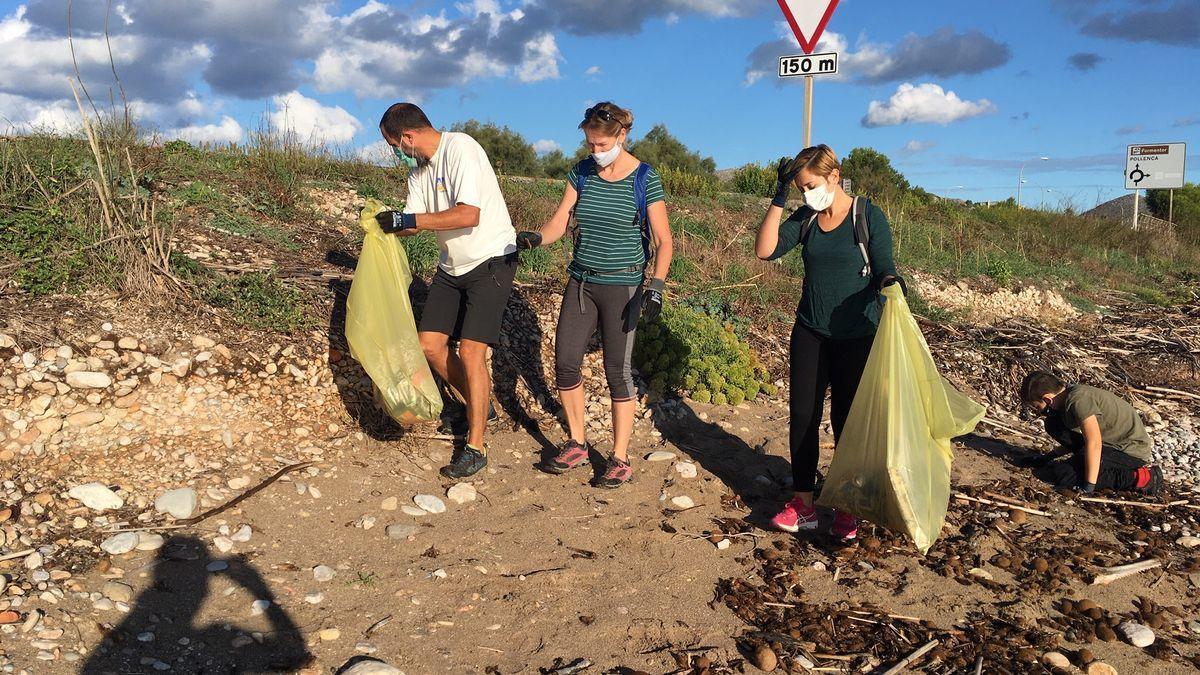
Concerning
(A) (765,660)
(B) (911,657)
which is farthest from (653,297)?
(B) (911,657)

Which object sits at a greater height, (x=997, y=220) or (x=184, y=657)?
(x=997, y=220)

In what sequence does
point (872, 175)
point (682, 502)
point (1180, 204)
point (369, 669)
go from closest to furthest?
1. point (369, 669)
2. point (682, 502)
3. point (872, 175)
4. point (1180, 204)

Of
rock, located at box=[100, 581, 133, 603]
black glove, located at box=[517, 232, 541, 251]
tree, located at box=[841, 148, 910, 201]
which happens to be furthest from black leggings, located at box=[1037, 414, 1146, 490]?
tree, located at box=[841, 148, 910, 201]

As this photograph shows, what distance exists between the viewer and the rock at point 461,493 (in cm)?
424

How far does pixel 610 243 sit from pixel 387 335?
46.0 inches

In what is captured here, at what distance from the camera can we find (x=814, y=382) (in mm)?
3895

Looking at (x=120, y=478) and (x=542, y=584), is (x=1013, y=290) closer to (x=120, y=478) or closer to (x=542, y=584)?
(x=542, y=584)

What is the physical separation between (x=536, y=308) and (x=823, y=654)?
3493 mm

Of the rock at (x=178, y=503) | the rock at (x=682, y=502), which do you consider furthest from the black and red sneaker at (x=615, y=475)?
the rock at (x=178, y=503)

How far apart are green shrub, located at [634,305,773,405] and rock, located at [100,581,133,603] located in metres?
3.37

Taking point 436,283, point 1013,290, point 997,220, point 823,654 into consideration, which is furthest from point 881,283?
point 997,220

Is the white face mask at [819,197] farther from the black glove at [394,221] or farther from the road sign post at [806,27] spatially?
the road sign post at [806,27]

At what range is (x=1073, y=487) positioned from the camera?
4.69m

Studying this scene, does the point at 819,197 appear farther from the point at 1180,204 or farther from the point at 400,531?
the point at 1180,204
